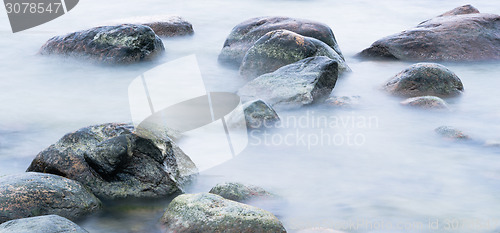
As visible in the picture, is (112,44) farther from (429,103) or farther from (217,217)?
(217,217)

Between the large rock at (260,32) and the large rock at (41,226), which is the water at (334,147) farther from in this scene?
the large rock at (41,226)

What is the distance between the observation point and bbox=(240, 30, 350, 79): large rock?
7.00 metres

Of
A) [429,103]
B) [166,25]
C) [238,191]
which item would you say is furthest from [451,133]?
[166,25]

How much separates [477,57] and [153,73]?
4.66 meters

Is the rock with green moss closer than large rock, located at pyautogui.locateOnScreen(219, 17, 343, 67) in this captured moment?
Yes

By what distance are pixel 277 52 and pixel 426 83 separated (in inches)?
71.7

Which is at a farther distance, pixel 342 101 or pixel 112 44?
pixel 112 44

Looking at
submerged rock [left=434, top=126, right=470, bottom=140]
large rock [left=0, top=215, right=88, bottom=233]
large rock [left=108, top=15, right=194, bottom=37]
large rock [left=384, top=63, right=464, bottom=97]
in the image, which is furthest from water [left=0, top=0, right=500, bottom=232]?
large rock [left=0, top=215, right=88, bottom=233]

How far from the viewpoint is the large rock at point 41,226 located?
3.01m

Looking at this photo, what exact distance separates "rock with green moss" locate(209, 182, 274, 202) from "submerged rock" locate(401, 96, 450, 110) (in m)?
2.73

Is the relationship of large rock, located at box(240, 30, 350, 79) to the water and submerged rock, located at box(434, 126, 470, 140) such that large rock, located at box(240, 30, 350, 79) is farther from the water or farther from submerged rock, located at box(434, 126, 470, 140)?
submerged rock, located at box(434, 126, 470, 140)

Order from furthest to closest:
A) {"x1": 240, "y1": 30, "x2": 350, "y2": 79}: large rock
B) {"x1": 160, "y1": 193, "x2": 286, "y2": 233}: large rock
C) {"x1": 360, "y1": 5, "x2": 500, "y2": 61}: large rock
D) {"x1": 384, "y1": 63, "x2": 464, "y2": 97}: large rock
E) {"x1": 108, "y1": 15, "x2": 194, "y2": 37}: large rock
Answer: {"x1": 108, "y1": 15, "x2": 194, "y2": 37}: large rock → {"x1": 360, "y1": 5, "x2": 500, "y2": 61}: large rock → {"x1": 240, "y1": 30, "x2": 350, "y2": 79}: large rock → {"x1": 384, "y1": 63, "x2": 464, "y2": 97}: large rock → {"x1": 160, "y1": 193, "x2": 286, "y2": 233}: large rock

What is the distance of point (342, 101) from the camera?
6320 mm

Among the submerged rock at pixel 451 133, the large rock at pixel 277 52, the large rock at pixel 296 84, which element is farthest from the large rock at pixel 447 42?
the submerged rock at pixel 451 133
